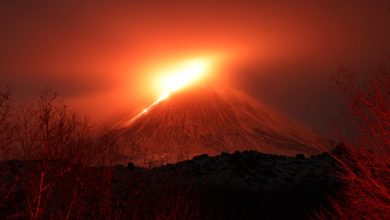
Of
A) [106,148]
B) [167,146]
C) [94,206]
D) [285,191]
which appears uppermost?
[106,148]

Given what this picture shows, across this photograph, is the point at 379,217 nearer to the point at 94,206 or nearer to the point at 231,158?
the point at 94,206

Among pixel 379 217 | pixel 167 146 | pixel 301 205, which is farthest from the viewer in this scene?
pixel 167 146

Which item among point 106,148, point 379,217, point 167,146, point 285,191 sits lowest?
point 285,191

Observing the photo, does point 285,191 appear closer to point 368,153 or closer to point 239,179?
point 239,179

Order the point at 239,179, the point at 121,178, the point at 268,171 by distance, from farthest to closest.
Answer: the point at 268,171, the point at 239,179, the point at 121,178

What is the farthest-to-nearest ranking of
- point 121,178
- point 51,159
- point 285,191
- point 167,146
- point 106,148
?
point 167,146, point 285,191, point 121,178, point 106,148, point 51,159

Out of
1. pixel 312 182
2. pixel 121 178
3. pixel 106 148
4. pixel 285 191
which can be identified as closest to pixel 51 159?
pixel 106 148

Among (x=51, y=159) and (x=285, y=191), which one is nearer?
(x=51, y=159)

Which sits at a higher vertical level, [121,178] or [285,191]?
[121,178]

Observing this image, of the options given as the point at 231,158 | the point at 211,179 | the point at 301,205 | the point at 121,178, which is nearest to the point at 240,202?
the point at 301,205
